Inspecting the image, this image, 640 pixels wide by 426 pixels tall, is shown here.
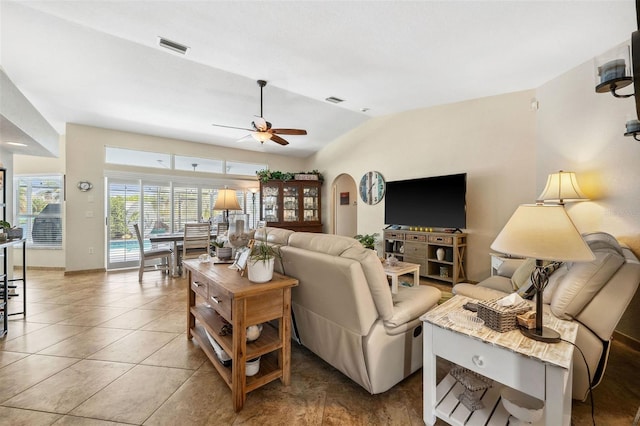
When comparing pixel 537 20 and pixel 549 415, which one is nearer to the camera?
pixel 549 415

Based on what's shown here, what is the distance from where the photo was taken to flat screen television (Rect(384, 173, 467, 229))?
13.1ft

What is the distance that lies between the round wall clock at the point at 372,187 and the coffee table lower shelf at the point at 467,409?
4.10 metres

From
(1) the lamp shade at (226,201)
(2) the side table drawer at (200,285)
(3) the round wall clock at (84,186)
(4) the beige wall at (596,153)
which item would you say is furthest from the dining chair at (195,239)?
(4) the beige wall at (596,153)

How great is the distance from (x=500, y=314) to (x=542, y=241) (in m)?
0.40

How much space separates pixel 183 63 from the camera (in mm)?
3285

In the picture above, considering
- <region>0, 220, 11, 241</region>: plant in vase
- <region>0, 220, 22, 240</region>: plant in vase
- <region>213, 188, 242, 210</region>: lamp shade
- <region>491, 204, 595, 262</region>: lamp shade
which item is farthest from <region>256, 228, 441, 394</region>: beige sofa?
<region>0, 220, 22, 240</region>: plant in vase

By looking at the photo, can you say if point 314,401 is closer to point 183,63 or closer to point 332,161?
point 183,63

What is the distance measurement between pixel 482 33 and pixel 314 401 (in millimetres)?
3217

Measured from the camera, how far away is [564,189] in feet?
8.75

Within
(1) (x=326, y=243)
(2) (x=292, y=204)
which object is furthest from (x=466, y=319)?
(2) (x=292, y=204)

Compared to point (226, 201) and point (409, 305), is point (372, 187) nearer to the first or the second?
point (226, 201)

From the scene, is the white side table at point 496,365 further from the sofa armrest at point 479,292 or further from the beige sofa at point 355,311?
the sofa armrest at point 479,292

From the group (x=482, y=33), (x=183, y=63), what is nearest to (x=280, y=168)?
(x=183, y=63)

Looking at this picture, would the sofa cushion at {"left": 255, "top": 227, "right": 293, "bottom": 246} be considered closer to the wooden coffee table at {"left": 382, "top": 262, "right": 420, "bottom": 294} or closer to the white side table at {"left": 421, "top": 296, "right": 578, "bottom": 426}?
the white side table at {"left": 421, "top": 296, "right": 578, "bottom": 426}
